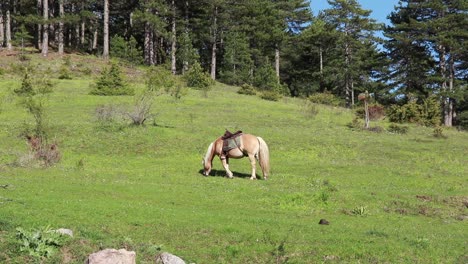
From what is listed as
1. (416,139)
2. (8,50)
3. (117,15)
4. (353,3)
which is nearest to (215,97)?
(416,139)

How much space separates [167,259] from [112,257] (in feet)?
4.02

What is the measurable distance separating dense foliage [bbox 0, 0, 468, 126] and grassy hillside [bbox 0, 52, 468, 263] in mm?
24302

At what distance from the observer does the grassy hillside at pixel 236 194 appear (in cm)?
1141

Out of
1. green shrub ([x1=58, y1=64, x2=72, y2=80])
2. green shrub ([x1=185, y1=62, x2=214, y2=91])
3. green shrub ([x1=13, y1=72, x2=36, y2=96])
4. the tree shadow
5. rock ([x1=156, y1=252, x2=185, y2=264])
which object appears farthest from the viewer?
green shrub ([x1=185, y1=62, x2=214, y2=91])

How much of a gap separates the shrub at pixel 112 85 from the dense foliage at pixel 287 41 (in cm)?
2064

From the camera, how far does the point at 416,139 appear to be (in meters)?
36.0

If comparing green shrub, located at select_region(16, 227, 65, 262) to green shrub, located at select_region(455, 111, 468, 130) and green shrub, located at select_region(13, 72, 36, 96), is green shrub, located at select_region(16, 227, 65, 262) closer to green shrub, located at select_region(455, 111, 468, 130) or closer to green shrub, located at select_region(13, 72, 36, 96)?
green shrub, located at select_region(13, 72, 36, 96)

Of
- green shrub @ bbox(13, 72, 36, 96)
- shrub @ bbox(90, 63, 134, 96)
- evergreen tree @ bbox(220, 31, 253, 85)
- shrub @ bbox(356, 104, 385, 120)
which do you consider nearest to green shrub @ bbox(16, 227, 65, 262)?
green shrub @ bbox(13, 72, 36, 96)

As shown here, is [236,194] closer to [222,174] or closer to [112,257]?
[222,174]

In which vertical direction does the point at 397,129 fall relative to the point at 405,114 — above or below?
below

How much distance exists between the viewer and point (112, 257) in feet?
32.3

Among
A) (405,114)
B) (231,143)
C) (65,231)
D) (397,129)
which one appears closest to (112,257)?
(65,231)

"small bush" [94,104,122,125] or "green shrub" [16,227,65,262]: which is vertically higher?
"small bush" [94,104,122,125]

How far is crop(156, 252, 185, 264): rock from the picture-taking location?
10430 mm
